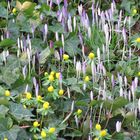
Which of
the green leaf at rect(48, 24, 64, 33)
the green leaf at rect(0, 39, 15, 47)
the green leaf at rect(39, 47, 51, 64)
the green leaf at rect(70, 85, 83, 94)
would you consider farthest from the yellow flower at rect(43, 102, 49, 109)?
the green leaf at rect(48, 24, 64, 33)

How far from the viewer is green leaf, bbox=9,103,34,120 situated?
7.35ft

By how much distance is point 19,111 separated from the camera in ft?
7.41

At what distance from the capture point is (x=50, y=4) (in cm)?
317

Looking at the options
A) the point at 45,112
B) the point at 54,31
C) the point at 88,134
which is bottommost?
the point at 88,134

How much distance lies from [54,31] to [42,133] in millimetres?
1004

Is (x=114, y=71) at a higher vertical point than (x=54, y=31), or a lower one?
lower

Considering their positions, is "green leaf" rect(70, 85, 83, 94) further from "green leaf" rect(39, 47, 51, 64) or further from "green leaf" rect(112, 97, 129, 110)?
"green leaf" rect(39, 47, 51, 64)

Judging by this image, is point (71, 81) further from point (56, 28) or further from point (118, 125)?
point (56, 28)

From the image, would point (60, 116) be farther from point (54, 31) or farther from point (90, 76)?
point (54, 31)

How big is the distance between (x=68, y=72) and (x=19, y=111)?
1.69ft

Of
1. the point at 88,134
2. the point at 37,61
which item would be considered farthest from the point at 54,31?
the point at 88,134

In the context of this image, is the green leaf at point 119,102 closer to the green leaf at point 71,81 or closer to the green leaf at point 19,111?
the green leaf at point 71,81

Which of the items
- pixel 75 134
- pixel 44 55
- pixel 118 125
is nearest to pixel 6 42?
pixel 44 55

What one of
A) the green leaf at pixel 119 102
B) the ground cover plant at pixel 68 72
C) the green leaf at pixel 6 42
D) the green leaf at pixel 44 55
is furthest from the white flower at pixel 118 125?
the green leaf at pixel 6 42
